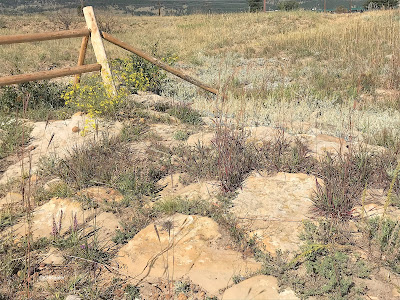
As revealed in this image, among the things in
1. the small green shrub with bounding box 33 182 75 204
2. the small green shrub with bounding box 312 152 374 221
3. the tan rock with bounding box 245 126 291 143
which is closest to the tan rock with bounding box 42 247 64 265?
the small green shrub with bounding box 33 182 75 204

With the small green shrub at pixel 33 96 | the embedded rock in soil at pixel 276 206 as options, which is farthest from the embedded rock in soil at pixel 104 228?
the small green shrub at pixel 33 96

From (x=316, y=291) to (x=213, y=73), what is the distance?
999cm

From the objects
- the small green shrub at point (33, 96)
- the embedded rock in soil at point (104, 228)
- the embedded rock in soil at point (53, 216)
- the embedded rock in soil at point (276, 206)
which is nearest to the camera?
the embedded rock in soil at point (276, 206)

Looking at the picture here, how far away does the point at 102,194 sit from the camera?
3.95 metres

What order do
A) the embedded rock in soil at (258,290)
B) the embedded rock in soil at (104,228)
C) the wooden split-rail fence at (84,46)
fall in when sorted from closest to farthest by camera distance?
the embedded rock in soil at (258,290)
the embedded rock in soil at (104,228)
the wooden split-rail fence at (84,46)

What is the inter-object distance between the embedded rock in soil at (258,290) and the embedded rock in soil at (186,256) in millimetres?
101

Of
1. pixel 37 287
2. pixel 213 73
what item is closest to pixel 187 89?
pixel 213 73

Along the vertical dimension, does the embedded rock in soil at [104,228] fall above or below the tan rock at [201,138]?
A: below

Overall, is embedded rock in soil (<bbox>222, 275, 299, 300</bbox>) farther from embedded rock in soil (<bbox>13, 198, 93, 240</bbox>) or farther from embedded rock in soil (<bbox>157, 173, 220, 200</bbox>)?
embedded rock in soil (<bbox>13, 198, 93, 240</bbox>)

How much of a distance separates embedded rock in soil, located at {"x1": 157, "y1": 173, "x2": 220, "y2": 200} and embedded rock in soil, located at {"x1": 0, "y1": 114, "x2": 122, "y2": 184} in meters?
1.35

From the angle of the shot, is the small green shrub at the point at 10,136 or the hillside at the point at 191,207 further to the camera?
the small green shrub at the point at 10,136

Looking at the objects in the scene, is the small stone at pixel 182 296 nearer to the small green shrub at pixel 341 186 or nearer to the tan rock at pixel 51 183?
the small green shrub at pixel 341 186

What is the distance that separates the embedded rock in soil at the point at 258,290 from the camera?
257 cm

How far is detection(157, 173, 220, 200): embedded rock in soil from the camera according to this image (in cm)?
379
